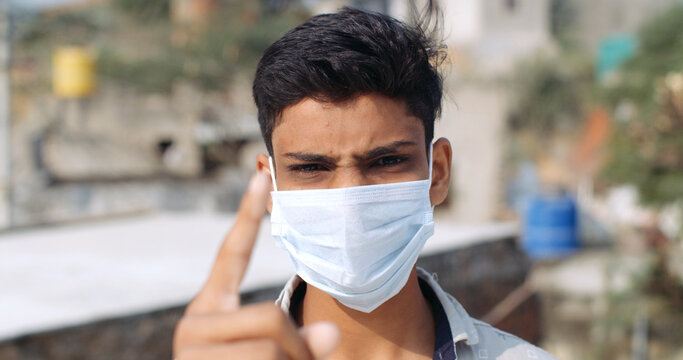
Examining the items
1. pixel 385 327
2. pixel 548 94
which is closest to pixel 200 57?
pixel 548 94

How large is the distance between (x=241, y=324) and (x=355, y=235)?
60 cm

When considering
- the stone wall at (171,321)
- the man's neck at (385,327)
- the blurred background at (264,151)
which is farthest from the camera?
the blurred background at (264,151)

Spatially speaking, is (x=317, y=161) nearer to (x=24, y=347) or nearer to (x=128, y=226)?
(x=24, y=347)

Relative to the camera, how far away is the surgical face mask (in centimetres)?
132

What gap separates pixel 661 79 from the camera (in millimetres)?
6973

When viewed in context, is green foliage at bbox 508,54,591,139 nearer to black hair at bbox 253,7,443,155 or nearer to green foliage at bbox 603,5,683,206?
green foliage at bbox 603,5,683,206

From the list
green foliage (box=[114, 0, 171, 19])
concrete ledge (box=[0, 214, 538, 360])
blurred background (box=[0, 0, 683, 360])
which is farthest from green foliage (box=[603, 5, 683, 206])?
green foliage (box=[114, 0, 171, 19])

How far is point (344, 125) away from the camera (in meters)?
1.27

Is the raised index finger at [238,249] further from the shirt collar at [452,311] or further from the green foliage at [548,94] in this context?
the green foliage at [548,94]

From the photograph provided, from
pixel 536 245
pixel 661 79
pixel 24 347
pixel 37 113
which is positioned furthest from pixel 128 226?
pixel 37 113

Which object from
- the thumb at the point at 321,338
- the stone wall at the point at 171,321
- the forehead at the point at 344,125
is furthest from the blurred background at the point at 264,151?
the thumb at the point at 321,338

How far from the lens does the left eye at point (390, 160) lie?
1.33 meters

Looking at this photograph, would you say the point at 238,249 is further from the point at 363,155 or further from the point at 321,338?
the point at 363,155

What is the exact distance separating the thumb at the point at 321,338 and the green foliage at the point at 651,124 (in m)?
6.62
